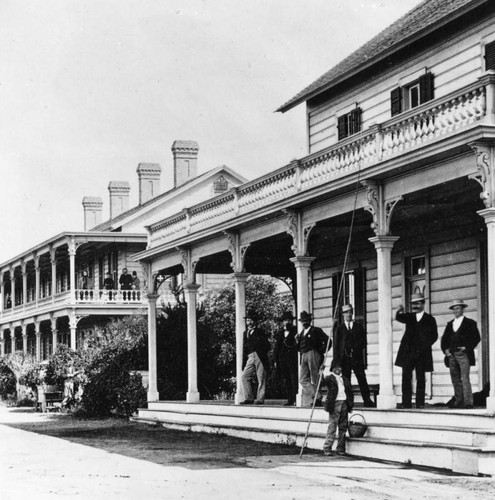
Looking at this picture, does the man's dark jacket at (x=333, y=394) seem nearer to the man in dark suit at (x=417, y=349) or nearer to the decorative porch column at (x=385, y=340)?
the decorative porch column at (x=385, y=340)

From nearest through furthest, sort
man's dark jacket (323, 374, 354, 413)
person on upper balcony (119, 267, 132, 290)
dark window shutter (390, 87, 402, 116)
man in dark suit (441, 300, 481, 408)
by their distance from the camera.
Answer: man in dark suit (441, 300, 481, 408) → man's dark jacket (323, 374, 354, 413) → dark window shutter (390, 87, 402, 116) → person on upper balcony (119, 267, 132, 290)

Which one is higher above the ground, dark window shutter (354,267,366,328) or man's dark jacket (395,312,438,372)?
dark window shutter (354,267,366,328)

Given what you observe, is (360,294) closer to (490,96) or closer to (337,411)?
(337,411)

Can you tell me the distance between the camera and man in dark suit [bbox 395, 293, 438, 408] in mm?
15742

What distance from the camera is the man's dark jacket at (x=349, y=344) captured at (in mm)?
16641

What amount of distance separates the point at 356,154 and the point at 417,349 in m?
3.44

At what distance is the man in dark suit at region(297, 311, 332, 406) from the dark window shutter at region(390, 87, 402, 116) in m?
5.24

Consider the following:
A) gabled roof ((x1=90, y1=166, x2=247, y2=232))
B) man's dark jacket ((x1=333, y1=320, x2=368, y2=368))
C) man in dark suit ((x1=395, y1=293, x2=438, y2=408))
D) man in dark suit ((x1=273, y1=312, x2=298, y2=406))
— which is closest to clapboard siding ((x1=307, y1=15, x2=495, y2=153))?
man in dark suit ((x1=273, y1=312, x2=298, y2=406))

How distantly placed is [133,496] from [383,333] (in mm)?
6202

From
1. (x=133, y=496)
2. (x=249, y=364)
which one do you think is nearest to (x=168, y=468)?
(x=133, y=496)

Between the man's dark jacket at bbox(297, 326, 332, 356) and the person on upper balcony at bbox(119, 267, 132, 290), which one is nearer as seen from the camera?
the man's dark jacket at bbox(297, 326, 332, 356)

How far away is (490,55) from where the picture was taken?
18125 mm

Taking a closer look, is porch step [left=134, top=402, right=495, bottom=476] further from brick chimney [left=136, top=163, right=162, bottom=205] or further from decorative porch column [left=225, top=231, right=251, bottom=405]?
brick chimney [left=136, top=163, right=162, bottom=205]

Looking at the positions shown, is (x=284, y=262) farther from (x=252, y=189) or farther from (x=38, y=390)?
(x=38, y=390)
